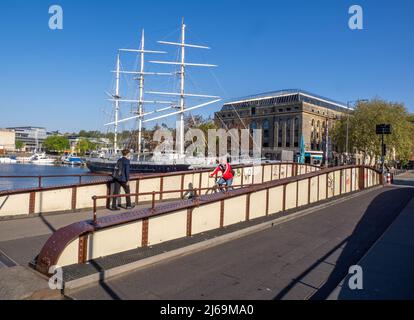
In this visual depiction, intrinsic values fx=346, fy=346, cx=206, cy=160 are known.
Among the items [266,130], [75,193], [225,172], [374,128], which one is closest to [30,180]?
[75,193]

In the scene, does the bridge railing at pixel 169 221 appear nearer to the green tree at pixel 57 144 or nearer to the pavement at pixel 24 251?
the pavement at pixel 24 251

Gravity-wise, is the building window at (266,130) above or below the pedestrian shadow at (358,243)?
above

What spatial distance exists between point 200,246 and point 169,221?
36.5 inches

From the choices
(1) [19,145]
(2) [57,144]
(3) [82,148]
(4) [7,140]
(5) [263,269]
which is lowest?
(5) [263,269]

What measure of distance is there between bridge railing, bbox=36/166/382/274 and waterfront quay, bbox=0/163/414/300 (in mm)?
23

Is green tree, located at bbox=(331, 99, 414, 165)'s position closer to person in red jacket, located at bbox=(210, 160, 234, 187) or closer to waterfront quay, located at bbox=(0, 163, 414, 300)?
waterfront quay, located at bbox=(0, 163, 414, 300)

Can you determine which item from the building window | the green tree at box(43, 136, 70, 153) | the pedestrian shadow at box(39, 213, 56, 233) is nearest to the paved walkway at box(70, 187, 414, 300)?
the pedestrian shadow at box(39, 213, 56, 233)

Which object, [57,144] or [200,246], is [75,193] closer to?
[200,246]

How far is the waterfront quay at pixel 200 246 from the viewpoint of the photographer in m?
5.49

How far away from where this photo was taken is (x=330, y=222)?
440 inches

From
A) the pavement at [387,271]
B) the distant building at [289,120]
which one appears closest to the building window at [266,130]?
the distant building at [289,120]

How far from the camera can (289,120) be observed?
90.5m

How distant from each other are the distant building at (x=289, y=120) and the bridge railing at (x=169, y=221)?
73153mm
